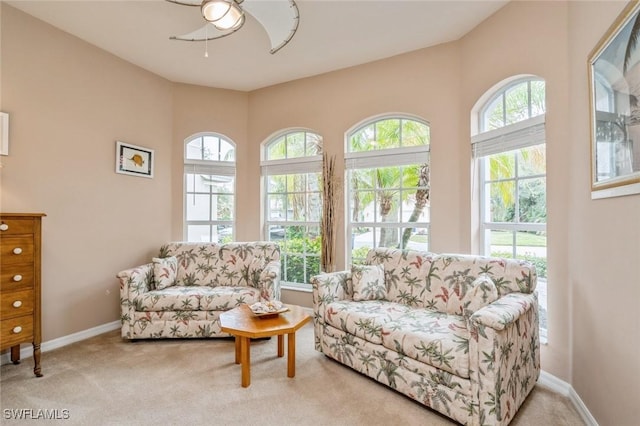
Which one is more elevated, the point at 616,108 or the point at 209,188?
the point at 616,108

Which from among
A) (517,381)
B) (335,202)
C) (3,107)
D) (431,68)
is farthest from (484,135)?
(3,107)

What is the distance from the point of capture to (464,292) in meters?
2.39

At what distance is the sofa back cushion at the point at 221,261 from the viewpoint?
3.48m

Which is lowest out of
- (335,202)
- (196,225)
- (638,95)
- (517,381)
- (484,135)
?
(517,381)

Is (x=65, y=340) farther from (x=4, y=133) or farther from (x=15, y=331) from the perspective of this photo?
(x=4, y=133)

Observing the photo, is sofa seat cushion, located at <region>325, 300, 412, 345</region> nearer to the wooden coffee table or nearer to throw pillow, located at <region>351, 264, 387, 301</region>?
throw pillow, located at <region>351, 264, 387, 301</region>

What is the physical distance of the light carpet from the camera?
1862 millimetres

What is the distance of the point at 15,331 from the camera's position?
7.29 feet

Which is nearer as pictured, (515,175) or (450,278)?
(450,278)

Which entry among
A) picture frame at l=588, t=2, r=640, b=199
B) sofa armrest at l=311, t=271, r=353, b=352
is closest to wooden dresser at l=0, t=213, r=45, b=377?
sofa armrest at l=311, t=271, r=353, b=352

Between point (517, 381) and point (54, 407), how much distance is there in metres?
2.84

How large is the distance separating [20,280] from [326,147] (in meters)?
3.01

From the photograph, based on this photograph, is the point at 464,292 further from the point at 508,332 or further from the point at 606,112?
the point at 606,112

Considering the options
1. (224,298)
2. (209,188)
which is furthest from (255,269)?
(209,188)
